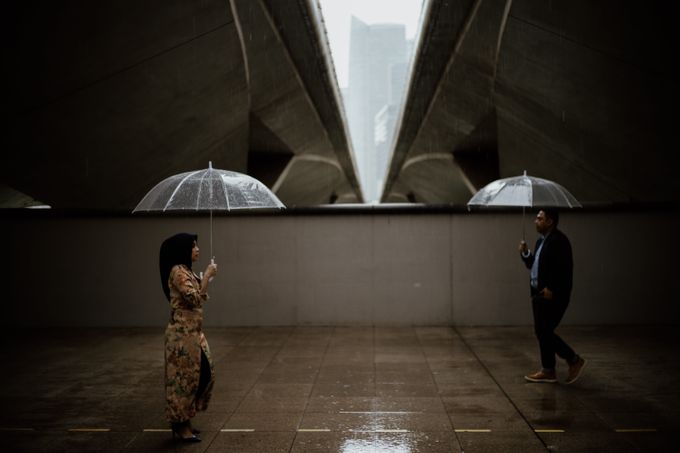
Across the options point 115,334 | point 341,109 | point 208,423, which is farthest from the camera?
point 341,109

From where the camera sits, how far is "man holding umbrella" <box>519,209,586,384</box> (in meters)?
6.45

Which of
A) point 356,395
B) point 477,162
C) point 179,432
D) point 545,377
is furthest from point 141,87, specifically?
point 477,162

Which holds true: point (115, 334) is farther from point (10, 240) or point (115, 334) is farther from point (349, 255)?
point (349, 255)

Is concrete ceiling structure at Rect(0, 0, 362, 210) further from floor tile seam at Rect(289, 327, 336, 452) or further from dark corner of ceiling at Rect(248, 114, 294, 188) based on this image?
floor tile seam at Rect(289, 327, 336, 452)

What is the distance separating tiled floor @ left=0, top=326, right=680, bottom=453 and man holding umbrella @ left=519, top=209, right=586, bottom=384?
29 cm

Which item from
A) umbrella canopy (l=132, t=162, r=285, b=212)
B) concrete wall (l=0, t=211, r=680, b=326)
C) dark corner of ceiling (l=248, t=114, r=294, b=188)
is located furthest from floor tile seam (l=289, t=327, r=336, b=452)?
dark corner of ceiling (l=248, t=114, r=294, b=188)

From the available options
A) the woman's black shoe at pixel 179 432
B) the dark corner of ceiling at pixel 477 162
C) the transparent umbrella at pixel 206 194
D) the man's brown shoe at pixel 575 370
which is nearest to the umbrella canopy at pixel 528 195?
the man's brown shoe at pixel 575 370

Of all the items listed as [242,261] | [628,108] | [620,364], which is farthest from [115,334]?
[628,108]

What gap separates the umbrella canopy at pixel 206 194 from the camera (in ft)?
17.4

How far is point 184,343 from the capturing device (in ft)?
15.6

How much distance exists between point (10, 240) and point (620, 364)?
10.9 metres

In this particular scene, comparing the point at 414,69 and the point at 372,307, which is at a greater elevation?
the point at 414,69

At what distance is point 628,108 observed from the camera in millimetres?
13031

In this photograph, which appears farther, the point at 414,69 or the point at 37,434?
the point at 414,69
